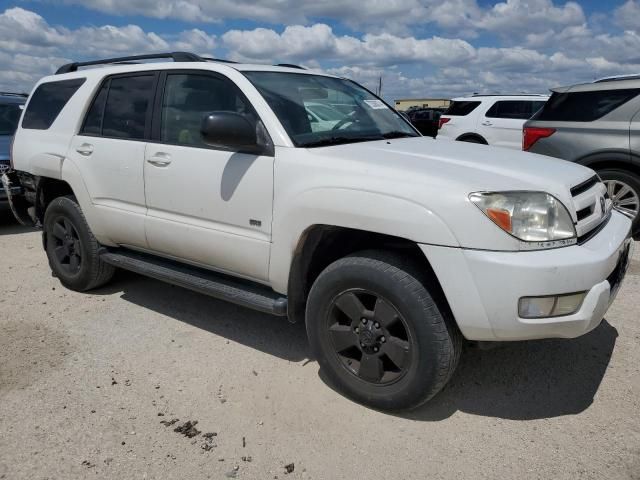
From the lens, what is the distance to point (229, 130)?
292 cm

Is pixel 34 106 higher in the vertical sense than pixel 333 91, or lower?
lower

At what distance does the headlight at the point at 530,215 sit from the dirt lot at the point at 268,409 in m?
1.02

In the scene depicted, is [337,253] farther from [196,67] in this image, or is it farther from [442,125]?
[442,125]

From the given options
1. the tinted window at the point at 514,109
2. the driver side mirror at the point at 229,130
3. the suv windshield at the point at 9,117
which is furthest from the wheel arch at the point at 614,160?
the suv windshield at the point at 9,117

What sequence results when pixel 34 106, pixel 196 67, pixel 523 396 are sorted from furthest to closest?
1. pixel 34 106
2. pixel 196 67
3. pixel 523 396

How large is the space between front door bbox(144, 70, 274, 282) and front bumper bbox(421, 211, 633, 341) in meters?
1.09

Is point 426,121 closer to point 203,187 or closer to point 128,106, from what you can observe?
point 128,106

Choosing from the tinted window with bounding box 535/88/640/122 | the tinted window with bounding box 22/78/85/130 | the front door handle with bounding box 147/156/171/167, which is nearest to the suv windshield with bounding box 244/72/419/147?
the front door handle with bounding box 147/156/171/167

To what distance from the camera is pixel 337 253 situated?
3.18 m

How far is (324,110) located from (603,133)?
4.05 metres

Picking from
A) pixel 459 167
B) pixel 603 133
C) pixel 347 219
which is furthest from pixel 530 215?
pixel 603 133

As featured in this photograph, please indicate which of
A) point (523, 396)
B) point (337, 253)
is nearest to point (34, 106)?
point (337, 253)

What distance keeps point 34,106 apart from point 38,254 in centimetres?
192

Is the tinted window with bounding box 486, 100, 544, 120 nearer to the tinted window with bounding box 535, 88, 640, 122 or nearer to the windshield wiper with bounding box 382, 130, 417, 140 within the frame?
the tinted window with bounding box 535, 88, 640, 122
